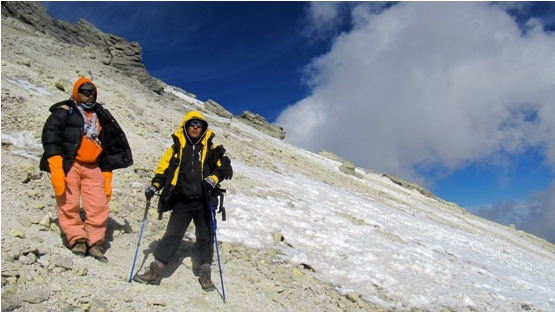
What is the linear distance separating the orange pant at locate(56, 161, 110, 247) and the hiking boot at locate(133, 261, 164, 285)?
42.5 inches

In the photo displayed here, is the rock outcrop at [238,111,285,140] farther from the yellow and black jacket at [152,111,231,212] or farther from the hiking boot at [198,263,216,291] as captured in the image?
the hiking boot at [198,263,216,291]

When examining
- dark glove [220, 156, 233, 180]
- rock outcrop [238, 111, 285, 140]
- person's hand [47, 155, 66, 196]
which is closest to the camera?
person's hand [47, 155, 66, 196]

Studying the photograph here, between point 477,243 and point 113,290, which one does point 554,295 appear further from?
point 113,290

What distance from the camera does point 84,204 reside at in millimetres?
6223

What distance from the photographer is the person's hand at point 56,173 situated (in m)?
5.65

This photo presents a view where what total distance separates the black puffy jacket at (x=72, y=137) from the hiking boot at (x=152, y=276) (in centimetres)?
204

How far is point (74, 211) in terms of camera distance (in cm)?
602

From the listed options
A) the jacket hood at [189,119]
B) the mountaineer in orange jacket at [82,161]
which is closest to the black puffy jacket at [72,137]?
the mountaineer in orange jacket at [82,161]

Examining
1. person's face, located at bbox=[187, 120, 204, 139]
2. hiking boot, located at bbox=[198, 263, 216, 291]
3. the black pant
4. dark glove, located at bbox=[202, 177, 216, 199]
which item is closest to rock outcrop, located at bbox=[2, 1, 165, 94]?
person's face, located at bbox=[187, 120, 204, 139]

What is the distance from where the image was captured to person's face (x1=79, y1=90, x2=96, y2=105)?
6105 millimetres

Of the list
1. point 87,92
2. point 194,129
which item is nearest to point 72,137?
point 87,92

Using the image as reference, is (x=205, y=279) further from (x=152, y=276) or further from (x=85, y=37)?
(x=85, y=37)

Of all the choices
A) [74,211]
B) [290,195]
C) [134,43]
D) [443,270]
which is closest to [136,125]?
[290,195]

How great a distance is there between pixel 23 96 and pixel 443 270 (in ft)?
48.6
